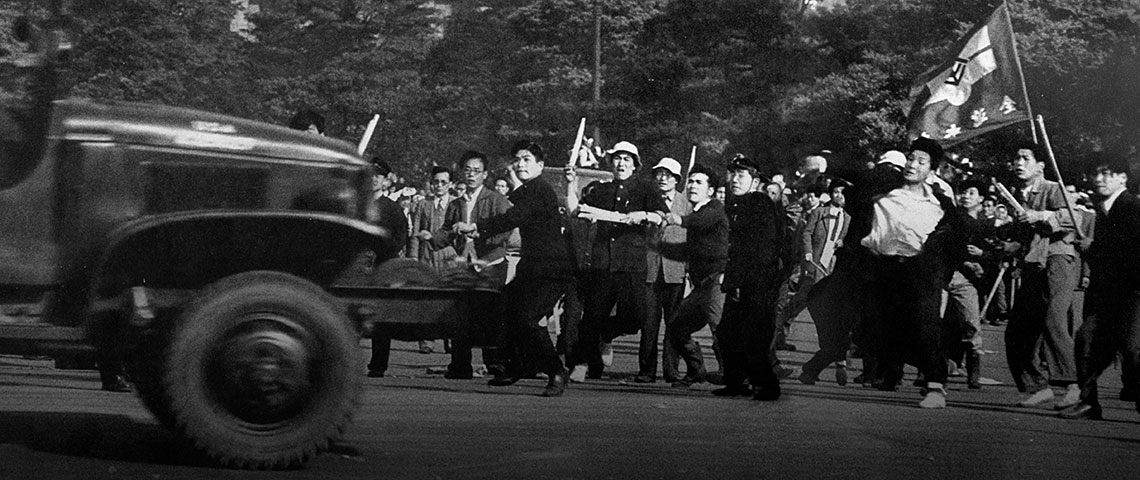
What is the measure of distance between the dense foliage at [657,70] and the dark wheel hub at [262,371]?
3353 cm

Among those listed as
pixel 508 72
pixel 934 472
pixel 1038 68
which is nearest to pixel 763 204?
pixel 934 472

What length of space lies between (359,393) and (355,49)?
49.6 metres

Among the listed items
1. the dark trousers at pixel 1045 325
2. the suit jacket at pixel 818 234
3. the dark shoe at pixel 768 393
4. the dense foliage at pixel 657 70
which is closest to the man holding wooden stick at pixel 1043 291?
the dark trousers at pixel 1045 325

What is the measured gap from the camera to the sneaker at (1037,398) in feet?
42.4

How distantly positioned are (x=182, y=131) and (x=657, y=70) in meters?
59.1

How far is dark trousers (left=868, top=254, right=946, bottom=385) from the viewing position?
1251 centimetres

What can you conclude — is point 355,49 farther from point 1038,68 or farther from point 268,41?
point 1038,68

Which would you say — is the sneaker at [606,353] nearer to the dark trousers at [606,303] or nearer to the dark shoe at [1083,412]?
the dark trousers at [606,303]

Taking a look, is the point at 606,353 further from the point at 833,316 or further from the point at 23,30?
the point at 23,30

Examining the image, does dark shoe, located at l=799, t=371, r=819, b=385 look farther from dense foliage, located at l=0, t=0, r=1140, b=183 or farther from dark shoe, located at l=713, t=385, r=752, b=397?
dense foliage, located at l=0, t=0, r=1140, b=183

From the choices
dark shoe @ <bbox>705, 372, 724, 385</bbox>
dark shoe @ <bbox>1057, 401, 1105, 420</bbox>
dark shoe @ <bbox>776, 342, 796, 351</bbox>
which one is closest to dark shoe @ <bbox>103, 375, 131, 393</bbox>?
dark shoe @ <bbox>705, 372, 724, 385</bbox>

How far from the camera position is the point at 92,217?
8.17 meters

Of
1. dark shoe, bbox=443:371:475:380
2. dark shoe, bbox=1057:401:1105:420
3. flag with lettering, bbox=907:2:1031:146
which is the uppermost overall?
A: flag with lettering, bbox=907:2:1031:146

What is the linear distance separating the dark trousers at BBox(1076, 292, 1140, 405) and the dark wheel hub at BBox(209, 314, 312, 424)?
508 cm
